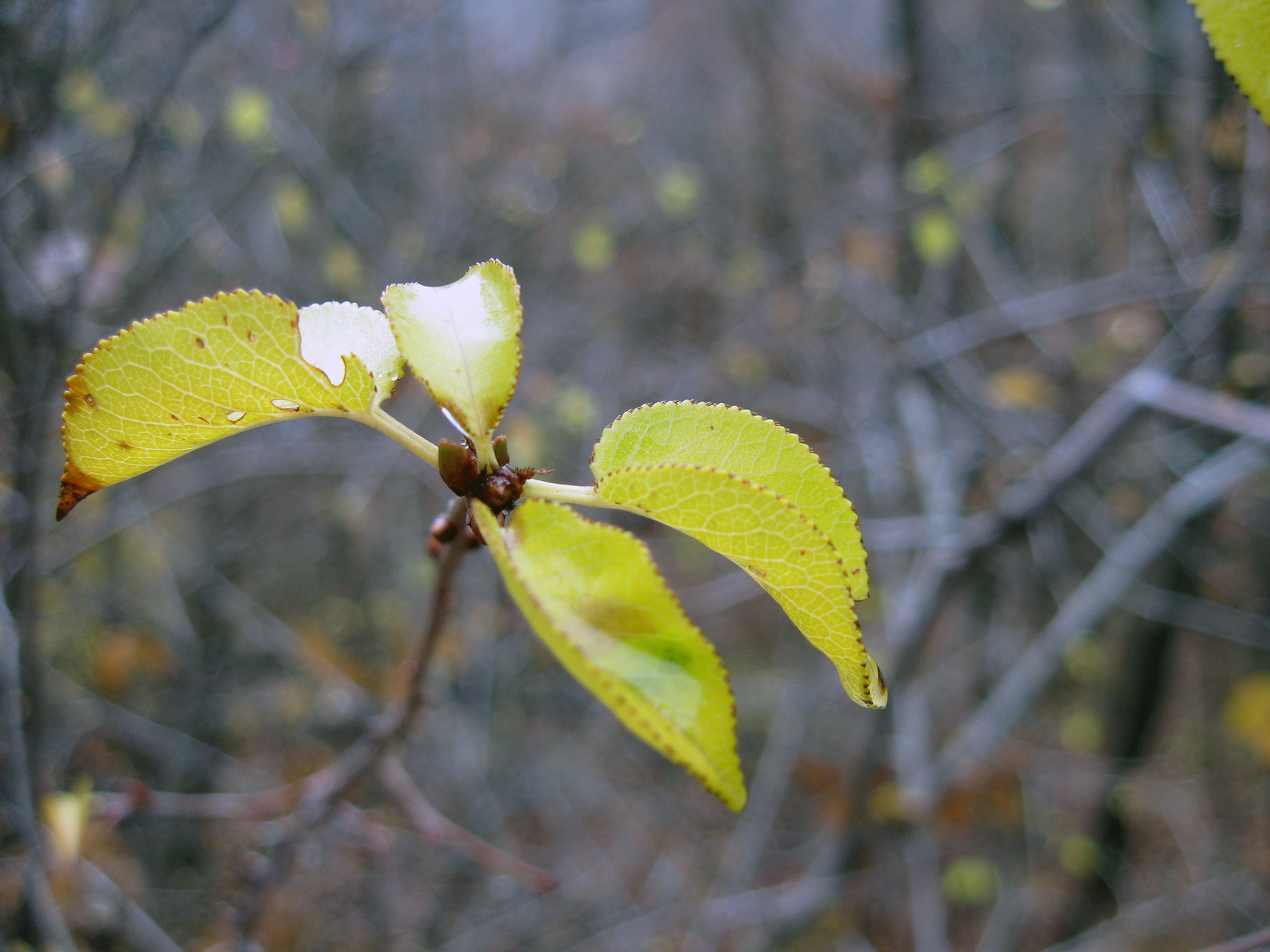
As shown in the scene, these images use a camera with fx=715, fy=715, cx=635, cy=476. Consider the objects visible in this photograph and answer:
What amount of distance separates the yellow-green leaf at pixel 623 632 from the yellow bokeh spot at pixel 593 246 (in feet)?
7.06

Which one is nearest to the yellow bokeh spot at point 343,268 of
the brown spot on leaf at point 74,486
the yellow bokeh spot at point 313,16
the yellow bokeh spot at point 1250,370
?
the yellow bokeh spot at point 313,16

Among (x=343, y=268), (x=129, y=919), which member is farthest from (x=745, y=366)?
(x=129, y=919)

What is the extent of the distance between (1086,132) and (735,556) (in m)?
2.95

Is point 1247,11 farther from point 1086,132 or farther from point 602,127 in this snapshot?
point 602,127

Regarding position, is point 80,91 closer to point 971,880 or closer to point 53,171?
point 53,171

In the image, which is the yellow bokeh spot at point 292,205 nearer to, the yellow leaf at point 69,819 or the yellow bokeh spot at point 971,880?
the yellow leaf at point 69,819

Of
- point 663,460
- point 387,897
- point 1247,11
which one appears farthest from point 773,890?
point 1247,11

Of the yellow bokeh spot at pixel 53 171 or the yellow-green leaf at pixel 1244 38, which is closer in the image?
the yellow-green leaf at pixel 1244 38

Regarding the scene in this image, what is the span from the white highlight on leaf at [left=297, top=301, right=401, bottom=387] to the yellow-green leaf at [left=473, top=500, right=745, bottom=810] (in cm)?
11

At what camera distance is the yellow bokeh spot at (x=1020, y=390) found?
177cm

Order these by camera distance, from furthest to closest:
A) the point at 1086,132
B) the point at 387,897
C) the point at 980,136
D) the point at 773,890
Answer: the point at 1086,132 < the point at 980,136 < the point at 387,897 < the point at 773,890

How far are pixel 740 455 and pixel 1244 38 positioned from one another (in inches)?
10.6

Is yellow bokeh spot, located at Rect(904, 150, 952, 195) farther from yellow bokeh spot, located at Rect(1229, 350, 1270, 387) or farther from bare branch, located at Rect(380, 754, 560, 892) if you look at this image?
bare branch, located at Rect(380, 754, 560, 892)

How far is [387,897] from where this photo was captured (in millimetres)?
1927
